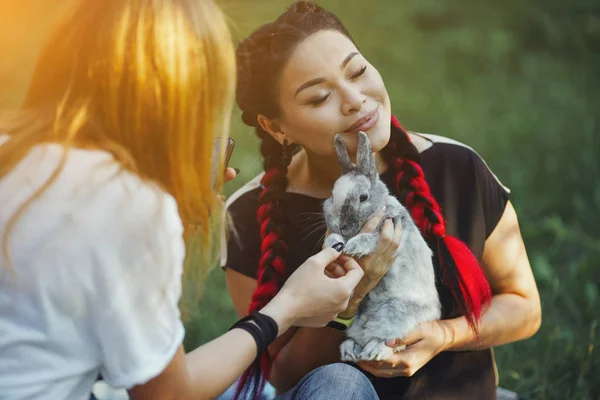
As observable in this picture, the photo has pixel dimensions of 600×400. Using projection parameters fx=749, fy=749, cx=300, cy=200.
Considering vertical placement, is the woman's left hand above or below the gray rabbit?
below

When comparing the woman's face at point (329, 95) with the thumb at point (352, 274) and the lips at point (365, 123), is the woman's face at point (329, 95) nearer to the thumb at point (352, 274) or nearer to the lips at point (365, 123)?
the lips at point (365, 123)

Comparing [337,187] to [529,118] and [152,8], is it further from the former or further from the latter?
[529,118]

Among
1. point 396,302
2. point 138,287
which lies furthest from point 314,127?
point 138,287

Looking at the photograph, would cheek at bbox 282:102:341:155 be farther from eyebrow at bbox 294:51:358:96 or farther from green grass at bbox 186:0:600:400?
green grass at bbox 186:0:600:400

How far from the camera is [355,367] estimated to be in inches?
40.7

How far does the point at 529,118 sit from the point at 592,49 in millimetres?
202

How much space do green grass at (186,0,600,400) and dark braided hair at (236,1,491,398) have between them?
0.25 feet

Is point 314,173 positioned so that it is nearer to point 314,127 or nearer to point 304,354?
point 314,127

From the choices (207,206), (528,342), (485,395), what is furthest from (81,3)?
(528,342)

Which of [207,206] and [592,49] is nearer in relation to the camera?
[207,206]

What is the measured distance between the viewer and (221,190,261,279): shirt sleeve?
3.66ft

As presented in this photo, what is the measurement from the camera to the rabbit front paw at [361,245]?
3.19 ft

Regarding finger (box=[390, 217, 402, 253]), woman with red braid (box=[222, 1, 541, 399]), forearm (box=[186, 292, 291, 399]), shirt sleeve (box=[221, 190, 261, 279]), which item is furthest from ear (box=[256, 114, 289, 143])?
forearm (box=[186, 292, 291, 399])

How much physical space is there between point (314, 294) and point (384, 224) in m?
0.14
